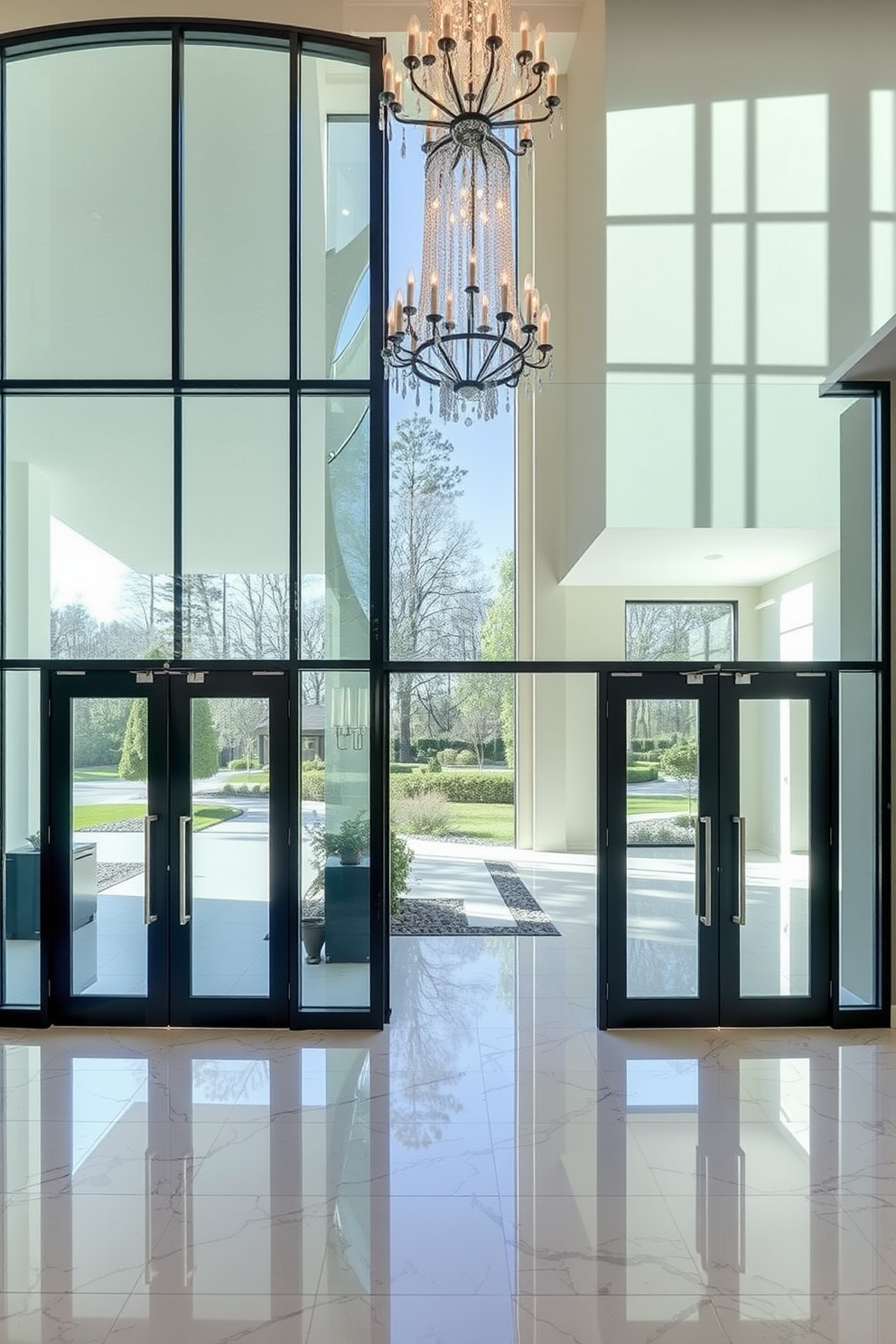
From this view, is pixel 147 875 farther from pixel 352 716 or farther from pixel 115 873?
pixel 352 716

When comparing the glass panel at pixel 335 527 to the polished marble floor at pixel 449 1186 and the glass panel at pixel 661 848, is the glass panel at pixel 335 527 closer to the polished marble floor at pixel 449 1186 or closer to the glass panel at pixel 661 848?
the glass panel at pixel 661 848

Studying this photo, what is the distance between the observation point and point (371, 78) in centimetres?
639

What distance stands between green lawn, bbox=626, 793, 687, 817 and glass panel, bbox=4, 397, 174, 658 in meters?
3.51

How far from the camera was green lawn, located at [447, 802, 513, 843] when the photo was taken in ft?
53.0

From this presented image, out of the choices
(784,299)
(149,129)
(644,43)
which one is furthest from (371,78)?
(784,299)

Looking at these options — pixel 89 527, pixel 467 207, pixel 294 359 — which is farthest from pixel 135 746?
pixel 467 207

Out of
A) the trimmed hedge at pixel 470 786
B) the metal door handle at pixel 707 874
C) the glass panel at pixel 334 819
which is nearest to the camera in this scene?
the metal door handle at pixel 707 874

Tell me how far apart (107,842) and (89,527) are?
2273 mm

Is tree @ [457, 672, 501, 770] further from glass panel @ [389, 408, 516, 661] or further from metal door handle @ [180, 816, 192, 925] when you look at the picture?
metal door handle @ [180, 816, 192, 925]

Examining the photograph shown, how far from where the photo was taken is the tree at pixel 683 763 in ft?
20.4

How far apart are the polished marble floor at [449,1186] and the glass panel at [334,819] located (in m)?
0.69

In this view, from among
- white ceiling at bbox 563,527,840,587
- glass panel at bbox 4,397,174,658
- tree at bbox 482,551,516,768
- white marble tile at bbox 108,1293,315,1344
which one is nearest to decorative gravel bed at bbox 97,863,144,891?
glass panel at bbox 4,397,174,658

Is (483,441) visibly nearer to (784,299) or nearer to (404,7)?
(784,299)

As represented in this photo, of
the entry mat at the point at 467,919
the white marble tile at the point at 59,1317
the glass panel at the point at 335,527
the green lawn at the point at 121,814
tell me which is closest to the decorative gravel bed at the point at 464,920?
the entry mat at the point at 467,919
